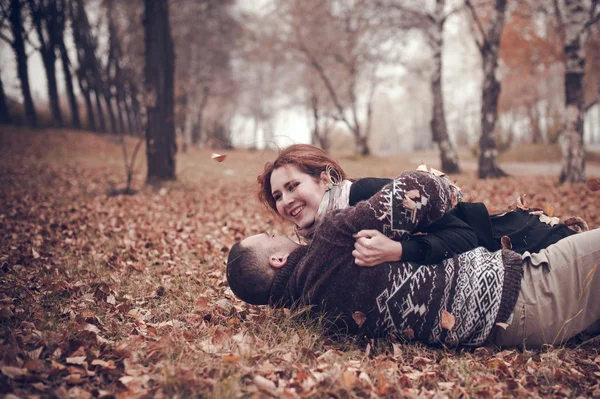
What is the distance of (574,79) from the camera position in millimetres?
9000

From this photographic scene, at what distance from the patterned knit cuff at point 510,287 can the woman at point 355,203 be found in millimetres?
250

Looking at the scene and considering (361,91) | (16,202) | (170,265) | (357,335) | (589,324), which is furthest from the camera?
(361,91)

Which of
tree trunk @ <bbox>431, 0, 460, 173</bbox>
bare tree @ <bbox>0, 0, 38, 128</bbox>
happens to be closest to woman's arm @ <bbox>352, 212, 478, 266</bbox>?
tree trunk @ <bbox>431, 0, 460, 173</bbox>

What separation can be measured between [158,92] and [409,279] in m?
8.65

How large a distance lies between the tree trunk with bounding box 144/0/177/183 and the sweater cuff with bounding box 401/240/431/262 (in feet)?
26.1

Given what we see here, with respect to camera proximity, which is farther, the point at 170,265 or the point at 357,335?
the point at 170,265

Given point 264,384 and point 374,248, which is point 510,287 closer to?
point 374,248

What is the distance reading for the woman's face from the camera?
9.25 feet

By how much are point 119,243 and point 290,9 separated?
52.0ft

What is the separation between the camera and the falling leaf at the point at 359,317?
2.44 meters

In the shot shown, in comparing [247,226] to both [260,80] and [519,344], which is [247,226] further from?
[260,80]

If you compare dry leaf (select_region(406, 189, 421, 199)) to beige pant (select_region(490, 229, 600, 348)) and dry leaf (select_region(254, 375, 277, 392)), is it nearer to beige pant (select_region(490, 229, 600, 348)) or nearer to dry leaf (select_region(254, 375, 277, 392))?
beige pant (select_region(490, 229, 600, 348))

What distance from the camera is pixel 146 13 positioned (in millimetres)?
9266

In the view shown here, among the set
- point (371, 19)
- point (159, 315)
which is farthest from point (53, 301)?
point (371, 19)
